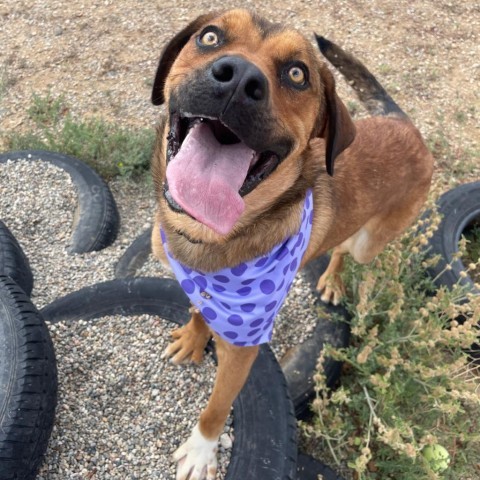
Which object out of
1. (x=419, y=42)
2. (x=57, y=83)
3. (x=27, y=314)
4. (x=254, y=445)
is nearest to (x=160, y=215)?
(x=27, y=314)

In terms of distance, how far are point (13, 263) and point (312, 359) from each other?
89.4 inches

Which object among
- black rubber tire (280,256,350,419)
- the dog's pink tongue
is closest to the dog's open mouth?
the dog's pink tongue

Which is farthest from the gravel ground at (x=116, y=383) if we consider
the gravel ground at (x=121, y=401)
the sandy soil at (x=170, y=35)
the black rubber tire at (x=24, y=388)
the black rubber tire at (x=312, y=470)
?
the sandy soil at (x=170, y=35)

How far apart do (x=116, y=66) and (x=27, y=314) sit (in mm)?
4594

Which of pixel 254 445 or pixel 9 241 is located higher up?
pixel 9 241

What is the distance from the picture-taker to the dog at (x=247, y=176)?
1.95 metres

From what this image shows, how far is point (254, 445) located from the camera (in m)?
2.79

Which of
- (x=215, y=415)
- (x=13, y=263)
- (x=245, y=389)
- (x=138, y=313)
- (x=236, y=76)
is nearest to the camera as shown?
(x=236, y=76)

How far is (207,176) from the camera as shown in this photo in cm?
204

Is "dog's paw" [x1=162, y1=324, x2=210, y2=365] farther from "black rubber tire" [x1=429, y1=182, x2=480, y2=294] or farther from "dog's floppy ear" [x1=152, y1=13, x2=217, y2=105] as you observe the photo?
"black rubber tire" [x1=429, y1=182, x2=480, y2=294]

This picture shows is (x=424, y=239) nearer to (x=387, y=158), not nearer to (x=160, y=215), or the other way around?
(x=387, y=158)

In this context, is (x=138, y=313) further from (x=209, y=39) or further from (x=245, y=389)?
(x=209, y=39)

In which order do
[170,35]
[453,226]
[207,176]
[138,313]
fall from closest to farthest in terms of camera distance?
1. [207,176]
2. [138,313]
3. [453,226]
4. [170,35]

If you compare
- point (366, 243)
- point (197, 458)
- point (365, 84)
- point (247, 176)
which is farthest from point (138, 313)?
point (365, 84)
